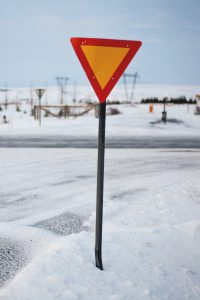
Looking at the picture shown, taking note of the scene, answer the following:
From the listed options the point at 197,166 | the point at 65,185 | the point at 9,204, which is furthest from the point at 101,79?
the point at 197,166

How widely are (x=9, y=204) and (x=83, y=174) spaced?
229cm

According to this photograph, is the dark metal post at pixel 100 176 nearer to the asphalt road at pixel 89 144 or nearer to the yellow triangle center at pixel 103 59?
the yellow triangle center at pixel 103 59

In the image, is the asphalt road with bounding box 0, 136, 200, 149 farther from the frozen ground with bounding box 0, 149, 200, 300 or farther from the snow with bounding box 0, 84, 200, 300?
the frozen ground with bounding box 0, 149, 200, 300

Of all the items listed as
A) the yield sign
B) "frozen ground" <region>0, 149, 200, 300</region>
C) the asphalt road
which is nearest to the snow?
"frozen ground" <region>0, 149, 200, 300</region>

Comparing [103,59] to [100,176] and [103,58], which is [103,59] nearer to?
[103,58]

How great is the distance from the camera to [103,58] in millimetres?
2645

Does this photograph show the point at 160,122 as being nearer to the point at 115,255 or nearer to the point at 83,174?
the point at 83,174

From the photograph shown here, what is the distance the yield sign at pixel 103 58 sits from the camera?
2.60 meters

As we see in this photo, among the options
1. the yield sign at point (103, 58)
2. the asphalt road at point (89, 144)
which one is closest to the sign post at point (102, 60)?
the yield sign at point (103, 58)

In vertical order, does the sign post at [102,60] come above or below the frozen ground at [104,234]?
above

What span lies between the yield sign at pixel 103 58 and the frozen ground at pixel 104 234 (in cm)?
148

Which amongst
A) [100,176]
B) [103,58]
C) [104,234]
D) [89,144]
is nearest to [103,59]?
[103,58]

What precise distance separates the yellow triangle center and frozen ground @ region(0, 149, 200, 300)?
1593 millimetres

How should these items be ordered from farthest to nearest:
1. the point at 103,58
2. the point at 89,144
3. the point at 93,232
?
the point at 89,144 → the point at 93,232 → the point at 103,58
